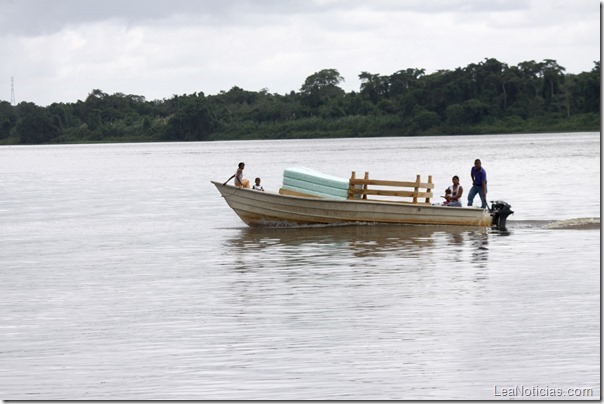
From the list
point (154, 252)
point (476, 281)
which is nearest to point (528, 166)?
point (154, 252)

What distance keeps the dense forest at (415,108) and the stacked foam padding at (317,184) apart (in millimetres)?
118635

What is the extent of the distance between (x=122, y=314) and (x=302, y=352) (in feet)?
13.7

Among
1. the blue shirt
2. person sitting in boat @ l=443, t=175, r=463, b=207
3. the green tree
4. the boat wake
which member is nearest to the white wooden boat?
person sitting in boat @ l=443, t=175, r=463, b=207

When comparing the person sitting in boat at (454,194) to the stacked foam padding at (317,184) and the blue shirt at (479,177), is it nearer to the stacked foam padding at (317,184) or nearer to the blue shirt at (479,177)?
the blue shirt at (479,177)

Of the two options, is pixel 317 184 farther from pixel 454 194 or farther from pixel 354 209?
pixel 454 194

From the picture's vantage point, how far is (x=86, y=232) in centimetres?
3250

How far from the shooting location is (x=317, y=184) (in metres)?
29.2

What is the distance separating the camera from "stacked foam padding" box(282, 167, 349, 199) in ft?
95.5

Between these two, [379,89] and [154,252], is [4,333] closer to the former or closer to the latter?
[154,252]

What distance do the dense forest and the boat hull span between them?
388 ft

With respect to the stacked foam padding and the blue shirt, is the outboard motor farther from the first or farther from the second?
the stacked foam padding

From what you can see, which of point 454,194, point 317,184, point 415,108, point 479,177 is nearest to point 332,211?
point 317,184

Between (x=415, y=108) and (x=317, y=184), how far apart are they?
138 m

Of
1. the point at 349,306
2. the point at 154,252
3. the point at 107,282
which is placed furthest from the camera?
the point at 154,252
